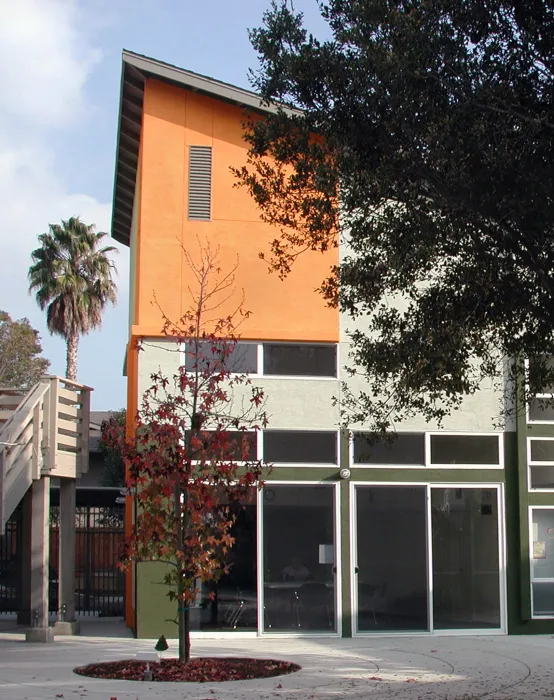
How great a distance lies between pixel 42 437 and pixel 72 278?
22.3 metres

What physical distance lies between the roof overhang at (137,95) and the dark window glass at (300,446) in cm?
544

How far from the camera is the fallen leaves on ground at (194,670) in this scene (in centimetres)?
1232

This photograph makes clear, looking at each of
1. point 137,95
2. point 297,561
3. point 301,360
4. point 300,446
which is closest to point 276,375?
point 301,360

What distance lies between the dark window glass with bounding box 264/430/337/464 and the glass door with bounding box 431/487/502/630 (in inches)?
77.9

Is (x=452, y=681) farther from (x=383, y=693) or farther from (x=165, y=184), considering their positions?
(x=165, y=184)

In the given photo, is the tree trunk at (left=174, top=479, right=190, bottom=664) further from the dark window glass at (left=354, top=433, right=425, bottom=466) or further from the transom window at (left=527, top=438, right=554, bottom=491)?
the transom window at (left=527, top=438, right=554, bottom=491)

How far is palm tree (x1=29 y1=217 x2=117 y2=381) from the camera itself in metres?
38.5

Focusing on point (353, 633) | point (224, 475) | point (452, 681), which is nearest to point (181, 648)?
point (224, 475)

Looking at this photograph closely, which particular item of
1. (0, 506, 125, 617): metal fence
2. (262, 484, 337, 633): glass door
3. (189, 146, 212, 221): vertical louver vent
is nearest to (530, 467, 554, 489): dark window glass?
(262, 484, 337, 633): glass door

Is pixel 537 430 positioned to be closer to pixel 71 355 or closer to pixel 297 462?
pixel 297 462

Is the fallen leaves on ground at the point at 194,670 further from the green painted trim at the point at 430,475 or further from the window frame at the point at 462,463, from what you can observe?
the window frame at the point at 462,463

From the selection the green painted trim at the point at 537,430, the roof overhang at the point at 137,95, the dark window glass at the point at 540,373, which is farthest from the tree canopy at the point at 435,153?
the green painted trim at the point at 537,430

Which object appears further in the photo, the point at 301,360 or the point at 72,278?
the point at 72,278

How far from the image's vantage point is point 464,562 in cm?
1805
